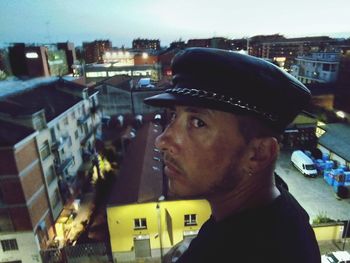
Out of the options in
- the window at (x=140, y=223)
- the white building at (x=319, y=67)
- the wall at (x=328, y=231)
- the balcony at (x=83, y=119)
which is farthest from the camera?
the white building at (x=319, y=67)

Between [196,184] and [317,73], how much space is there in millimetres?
59654

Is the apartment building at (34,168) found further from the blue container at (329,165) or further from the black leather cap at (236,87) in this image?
the blue container at (329,165)

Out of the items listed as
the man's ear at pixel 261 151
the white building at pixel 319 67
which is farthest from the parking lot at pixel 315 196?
the white building at pixel 319 67

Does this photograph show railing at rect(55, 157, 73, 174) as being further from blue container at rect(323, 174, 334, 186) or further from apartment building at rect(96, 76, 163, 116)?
blue container at rect(323, 174, 334, 186)

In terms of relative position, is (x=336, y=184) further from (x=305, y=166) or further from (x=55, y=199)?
(x=55, y=199)

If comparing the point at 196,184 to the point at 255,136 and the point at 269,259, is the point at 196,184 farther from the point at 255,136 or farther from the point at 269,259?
the point at 269,259

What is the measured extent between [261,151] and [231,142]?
221 millimetres

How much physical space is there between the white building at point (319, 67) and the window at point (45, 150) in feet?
155

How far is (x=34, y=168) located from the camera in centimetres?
1902

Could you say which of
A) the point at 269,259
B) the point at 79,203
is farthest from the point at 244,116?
the point at 79,203

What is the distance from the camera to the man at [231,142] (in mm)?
1613

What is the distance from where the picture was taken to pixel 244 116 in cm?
168

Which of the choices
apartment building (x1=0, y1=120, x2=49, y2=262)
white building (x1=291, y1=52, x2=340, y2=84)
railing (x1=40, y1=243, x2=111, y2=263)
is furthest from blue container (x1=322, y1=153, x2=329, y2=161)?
white building (x1=291, y1=52, x2=340, y2=84)

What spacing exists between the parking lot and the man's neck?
20.6 metres
